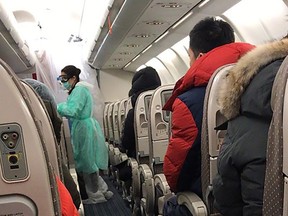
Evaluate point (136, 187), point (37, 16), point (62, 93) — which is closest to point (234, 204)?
point (136, 187)

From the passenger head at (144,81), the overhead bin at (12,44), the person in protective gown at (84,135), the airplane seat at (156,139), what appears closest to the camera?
the airplane seat at (156,139)

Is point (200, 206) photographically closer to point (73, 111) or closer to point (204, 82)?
point (204, 82)

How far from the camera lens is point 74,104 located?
5.16 metres

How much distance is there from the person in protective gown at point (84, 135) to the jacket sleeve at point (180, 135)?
3.05 metres

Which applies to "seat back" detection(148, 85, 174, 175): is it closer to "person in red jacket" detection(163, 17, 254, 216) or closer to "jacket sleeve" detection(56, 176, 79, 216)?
"person in red jacket" detection(163, 17, 254, 216)

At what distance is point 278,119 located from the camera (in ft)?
3.89

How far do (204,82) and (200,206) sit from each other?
768 mm

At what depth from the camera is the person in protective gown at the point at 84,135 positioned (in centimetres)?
518

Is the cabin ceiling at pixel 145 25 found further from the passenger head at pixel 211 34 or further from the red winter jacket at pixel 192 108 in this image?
the red winter jacket at pixel 192 108

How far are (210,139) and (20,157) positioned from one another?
1.21 metres

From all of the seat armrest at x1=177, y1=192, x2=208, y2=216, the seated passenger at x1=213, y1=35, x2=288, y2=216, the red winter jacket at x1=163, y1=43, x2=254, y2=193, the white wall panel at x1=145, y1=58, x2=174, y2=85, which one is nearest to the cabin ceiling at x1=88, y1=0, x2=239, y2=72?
the white wall panel at x1=145, y1=58, x2=174, y2=85

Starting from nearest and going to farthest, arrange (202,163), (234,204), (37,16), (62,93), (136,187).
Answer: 1. (234,204)
2. (202,163)
3. (136,187)
4. (37,16)
5. (62,93)

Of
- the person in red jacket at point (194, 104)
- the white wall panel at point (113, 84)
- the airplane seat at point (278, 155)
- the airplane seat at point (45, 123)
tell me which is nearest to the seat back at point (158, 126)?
the person in red jacket at point (194, 104)

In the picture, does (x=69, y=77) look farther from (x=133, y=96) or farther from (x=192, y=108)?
(x=192, y=108)
